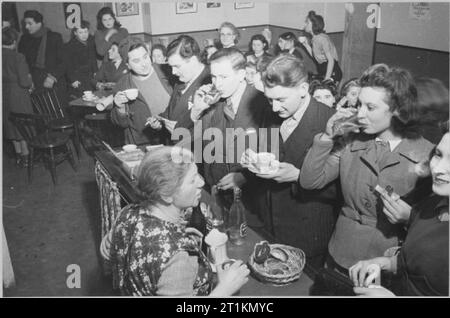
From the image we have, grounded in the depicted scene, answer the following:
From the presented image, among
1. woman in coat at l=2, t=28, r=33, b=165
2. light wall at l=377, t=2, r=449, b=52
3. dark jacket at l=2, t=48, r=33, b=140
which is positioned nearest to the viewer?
light wall at l=377, t=2, r=449, b=52

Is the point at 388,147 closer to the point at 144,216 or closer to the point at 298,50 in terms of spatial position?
the point at 144,216

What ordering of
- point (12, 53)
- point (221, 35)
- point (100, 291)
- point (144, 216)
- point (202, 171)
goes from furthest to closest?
point (12, 53)
point (221, 35)
point (202, 171)
point (100, 291)
point (144, 216)

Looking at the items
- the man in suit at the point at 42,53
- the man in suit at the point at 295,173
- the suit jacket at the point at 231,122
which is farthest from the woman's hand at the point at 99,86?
the man in suit at the point at 295,173

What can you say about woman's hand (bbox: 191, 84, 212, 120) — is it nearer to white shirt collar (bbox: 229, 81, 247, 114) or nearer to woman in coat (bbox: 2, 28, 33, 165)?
white shirt collar (bbox: 229, 81, 247, 114)

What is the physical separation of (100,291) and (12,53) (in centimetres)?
231

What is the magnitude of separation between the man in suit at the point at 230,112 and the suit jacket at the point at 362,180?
0.58 meters

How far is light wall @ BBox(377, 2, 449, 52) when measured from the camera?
2256 millimetres

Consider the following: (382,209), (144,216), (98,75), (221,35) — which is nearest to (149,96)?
(221,35)

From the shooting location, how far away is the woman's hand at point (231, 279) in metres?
1.54

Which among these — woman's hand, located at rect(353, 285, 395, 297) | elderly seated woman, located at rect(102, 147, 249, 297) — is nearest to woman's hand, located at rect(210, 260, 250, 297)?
elderly seated woman, located at rect(102, 147, 249, 297)

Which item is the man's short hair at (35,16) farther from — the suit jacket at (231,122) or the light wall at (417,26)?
the light wall at (417,26)

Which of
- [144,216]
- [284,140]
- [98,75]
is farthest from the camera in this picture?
[98,75]

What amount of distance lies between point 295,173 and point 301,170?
11 centimetres
